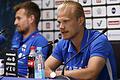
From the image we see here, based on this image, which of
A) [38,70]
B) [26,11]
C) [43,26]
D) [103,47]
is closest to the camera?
[38,70]

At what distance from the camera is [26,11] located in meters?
2.86

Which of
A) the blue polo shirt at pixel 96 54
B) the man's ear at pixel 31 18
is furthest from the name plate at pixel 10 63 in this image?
the man's ear at pixel 31 18

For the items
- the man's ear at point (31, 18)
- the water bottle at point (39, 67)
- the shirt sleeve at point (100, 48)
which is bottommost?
the water bottle at point (39, 67)

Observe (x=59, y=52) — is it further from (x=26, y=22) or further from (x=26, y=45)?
(x=26, y=22)

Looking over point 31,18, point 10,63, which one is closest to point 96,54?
point 10,63

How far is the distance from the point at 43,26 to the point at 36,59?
2584 millimetres

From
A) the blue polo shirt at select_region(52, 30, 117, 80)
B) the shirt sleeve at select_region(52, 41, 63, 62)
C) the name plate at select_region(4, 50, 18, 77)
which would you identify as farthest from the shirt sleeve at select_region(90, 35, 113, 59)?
the name plate at select_region(4, 50, 18, 77)

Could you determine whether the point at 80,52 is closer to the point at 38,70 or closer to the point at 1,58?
the point at 38,70

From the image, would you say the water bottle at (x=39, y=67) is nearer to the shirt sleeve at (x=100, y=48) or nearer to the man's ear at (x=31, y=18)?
the shirt sleeve at (x=100, y=48)

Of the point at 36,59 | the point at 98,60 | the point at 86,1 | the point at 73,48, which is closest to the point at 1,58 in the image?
the point at 36,59

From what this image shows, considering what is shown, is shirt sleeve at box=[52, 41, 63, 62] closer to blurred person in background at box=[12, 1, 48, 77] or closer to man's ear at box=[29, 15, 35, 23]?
blurred person in background at box=[12, 1, 48, 77]

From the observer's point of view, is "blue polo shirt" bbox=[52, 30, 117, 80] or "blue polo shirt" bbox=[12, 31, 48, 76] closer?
"blue polo shirt" bbox=[52, 30, 117, 80]

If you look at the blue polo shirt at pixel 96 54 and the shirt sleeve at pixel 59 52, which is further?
the shirt sleeve at pixel 59 52

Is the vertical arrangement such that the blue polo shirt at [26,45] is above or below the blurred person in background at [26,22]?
below
